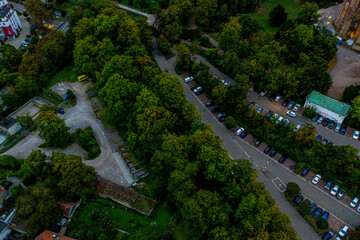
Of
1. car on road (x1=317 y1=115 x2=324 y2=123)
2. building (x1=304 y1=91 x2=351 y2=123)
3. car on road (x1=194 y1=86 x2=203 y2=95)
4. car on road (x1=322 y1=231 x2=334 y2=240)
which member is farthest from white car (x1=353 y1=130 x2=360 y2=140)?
car on road (x1=194 y1=86 x2=203 y2=95)

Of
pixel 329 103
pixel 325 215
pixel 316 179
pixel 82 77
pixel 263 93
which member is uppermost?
pixel 82 77

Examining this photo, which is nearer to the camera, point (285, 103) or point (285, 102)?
point (285, 103)

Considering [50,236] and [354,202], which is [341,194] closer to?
[354,202]

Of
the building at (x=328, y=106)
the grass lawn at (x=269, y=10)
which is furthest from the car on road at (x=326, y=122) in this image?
the grass lawn at (x=269, y=10)

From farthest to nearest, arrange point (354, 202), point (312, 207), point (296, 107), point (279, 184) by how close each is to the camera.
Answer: point (296, 107) < point (279, 184) < point (354, 202) < point (312, 207)

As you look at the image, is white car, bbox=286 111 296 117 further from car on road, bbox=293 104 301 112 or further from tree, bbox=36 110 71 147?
tree, bbox=36 110 71 147

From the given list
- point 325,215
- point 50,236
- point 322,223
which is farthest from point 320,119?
point 50,236

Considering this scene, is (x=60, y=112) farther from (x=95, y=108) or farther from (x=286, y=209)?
(x=286, y=209)
